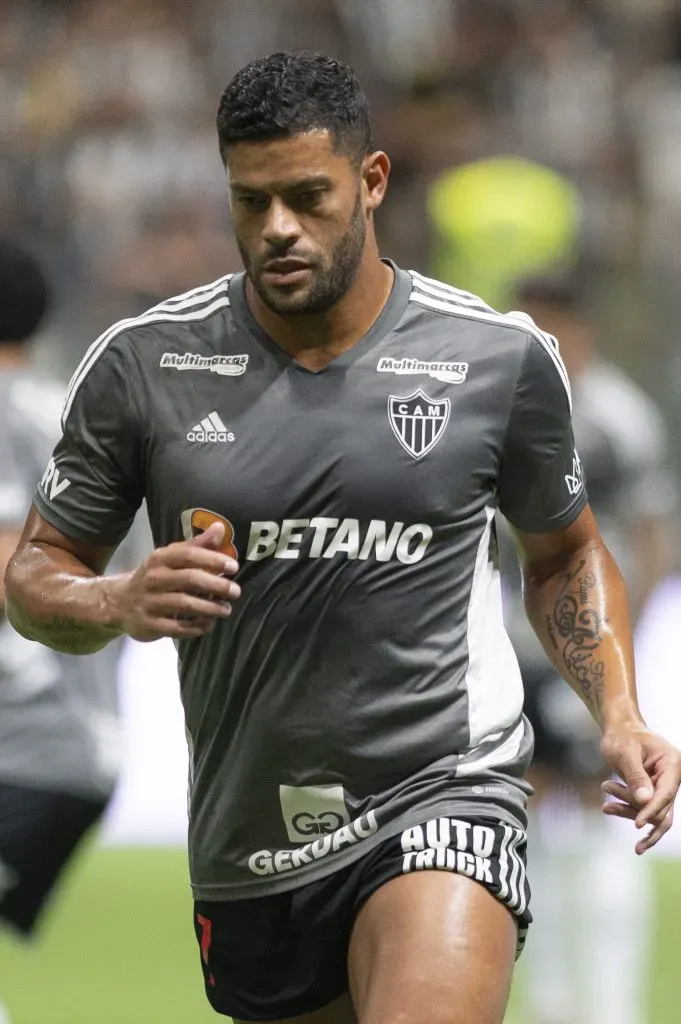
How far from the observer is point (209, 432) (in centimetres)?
350

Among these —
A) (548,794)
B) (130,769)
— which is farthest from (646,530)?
(130,769)

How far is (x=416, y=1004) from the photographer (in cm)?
307

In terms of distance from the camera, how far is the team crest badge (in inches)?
137

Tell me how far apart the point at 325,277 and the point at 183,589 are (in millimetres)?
761

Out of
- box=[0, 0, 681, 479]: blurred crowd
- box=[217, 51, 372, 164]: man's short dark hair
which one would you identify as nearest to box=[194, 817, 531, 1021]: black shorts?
box=[217, 51, 372, 164]: man's short dark hair

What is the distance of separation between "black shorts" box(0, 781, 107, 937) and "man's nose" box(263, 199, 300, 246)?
6.87 ft

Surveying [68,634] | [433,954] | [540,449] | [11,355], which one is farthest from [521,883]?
[11,355]

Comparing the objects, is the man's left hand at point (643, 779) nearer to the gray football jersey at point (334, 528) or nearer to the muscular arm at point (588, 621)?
the muscular arm at point (588, 621)

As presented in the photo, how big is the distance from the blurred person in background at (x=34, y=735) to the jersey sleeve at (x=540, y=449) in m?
1.58

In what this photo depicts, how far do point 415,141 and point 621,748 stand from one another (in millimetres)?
7453

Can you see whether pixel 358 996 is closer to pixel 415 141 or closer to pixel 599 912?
pixel 599 912

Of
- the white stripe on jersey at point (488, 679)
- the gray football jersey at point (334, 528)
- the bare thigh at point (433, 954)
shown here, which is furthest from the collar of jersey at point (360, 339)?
the bare thigh at point (433, 954)

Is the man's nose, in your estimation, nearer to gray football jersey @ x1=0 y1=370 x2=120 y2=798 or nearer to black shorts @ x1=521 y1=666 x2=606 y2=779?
gray football jersey @ x1=0 y1=370 x2=120 y2=798

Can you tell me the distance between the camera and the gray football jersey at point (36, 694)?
15.8 feet
